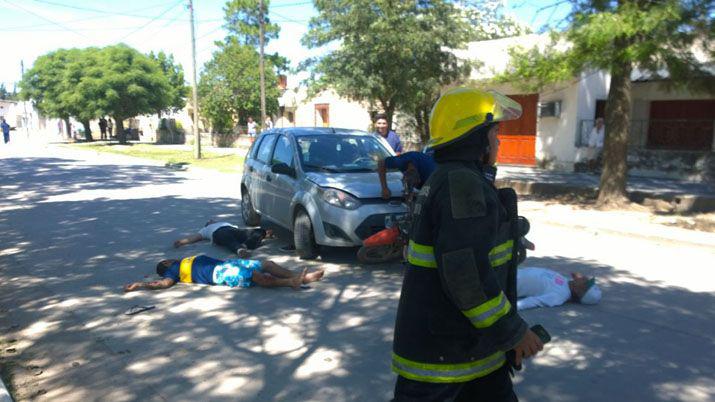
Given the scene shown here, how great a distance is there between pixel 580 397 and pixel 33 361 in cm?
385

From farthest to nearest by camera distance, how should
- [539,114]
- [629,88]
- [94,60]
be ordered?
1. [94,60]
2. [539,114]
3. [629,88]

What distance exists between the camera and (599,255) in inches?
297

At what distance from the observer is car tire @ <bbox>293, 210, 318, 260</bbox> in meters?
6.89

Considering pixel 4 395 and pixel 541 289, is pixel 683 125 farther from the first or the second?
pixel 4 395

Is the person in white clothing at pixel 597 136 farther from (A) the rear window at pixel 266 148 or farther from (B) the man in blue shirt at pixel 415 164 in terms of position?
(B) the man in blue shirt at pixel 415 164

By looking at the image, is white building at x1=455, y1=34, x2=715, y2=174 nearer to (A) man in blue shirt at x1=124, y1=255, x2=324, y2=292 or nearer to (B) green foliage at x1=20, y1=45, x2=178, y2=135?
(A) man in blue shirt at x1=124, y1=255, x2=324, y2=292

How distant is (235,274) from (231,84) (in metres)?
32.6

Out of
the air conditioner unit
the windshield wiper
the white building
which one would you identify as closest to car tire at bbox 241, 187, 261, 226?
the windshield wiper

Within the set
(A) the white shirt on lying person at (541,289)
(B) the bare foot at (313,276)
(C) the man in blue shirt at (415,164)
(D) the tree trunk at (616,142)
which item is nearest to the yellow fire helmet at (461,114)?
(A) the white shirt on lying person at (541,289)

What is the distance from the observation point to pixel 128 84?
3781 centimetres

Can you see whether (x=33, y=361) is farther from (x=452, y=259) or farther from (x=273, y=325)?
(x=452, y=259)

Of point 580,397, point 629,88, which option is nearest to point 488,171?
point 580,397

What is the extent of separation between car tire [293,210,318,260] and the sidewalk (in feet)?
26.8

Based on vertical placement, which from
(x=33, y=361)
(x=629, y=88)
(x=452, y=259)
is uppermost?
(x=629, y=88)
